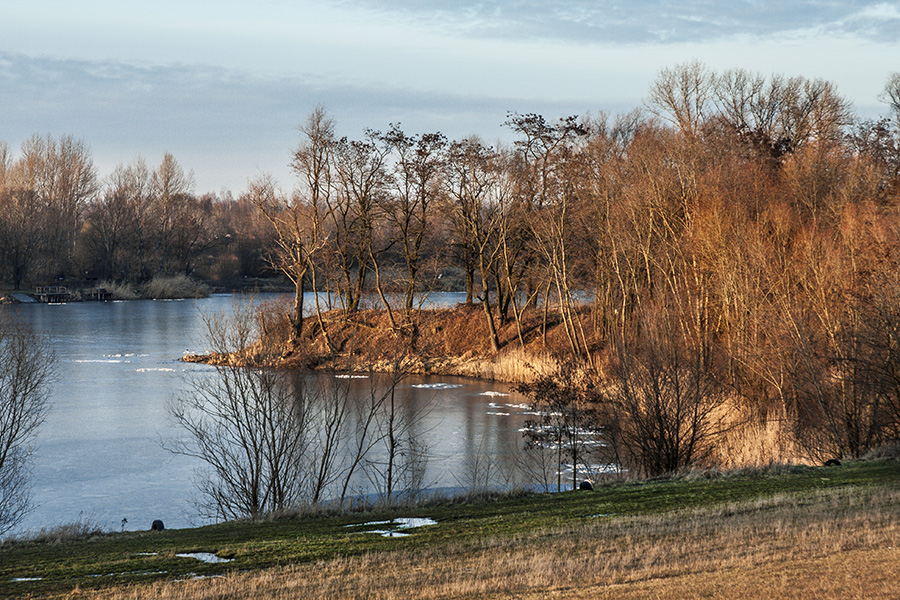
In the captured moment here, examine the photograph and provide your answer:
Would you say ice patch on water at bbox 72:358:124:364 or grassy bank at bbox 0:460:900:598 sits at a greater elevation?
grassy bank at bbox 0:460:900:598

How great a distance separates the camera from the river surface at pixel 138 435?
17.4 meters

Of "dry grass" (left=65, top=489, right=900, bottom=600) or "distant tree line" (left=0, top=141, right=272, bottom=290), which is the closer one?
"dry grass" (left=65, top=489, right=900, bottom=600)

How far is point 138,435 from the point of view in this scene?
2416 cm

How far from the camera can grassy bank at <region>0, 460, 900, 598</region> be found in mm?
7812

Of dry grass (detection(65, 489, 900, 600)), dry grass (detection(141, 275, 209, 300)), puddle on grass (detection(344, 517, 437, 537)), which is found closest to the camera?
dry grass (detection(65, 489, 900, 600))

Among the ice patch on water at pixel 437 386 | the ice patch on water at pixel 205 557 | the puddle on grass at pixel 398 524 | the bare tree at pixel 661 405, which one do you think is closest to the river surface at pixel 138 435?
the ice patch on water at pixel 437 386

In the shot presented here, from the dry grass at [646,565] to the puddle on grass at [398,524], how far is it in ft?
5.49

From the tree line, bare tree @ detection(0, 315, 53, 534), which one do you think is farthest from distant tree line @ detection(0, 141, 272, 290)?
bare tree @ detection(0, 315, 53, 534)

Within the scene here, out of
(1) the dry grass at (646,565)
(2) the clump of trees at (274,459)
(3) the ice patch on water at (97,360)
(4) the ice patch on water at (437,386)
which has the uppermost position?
(1) the dry grass at (646,565)

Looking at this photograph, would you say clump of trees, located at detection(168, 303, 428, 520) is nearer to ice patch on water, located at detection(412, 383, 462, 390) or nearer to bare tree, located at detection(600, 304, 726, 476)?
bare tree, located at detection(600, 304, 726, 476)

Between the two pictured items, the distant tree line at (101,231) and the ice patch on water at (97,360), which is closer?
the ice patch on water at (97,360)

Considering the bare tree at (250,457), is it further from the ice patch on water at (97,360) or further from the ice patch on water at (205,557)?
the ice patch on water at (97,360)

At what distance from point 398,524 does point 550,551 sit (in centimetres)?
369

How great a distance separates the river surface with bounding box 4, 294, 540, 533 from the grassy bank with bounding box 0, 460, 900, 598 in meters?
4.47
